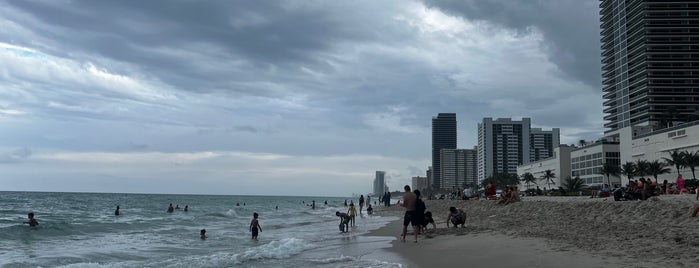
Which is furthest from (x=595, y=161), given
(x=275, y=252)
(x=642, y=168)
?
(x=275, y=252)

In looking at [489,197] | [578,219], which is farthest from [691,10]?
[578,219]

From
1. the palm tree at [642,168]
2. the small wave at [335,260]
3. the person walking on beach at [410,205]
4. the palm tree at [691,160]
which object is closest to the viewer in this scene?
the small wave at [335,260]

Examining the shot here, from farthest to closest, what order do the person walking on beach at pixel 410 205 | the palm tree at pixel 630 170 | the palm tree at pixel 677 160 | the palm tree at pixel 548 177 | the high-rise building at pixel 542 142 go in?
the high-rise building at pixel 542 142
the palm tree at pixel 548 177
the palm tree at pixel 630 170
the palm tree at pixel 677 160
the person walking on beach at pixel 410 205

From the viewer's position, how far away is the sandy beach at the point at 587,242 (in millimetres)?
8125

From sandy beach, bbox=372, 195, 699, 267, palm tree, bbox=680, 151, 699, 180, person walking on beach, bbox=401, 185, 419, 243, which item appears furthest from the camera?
palm tree, bbox=680, 151, 699, 180

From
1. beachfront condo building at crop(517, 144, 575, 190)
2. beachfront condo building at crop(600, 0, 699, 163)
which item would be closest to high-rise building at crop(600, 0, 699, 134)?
beachfront condo building at crop(600, 0, 699, 163)

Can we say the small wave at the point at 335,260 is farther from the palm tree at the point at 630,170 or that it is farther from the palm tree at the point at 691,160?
the palm tree at the point at 630,170

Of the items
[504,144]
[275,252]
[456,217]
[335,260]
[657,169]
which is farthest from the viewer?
[504,144]

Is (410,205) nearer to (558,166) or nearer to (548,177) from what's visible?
(548,177)

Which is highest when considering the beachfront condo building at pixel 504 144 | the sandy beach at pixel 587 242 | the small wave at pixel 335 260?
the beachfront condo building at pixel 504 144

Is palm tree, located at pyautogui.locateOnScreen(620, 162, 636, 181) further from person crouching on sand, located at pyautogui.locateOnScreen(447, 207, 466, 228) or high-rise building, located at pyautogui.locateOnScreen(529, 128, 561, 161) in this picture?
high-rise building, located at pyautogui.locateOnScreen(529, 128, 561, 161)

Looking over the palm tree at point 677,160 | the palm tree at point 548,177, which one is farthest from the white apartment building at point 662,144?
the palm tree at point 548,177

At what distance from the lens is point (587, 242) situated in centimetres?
998

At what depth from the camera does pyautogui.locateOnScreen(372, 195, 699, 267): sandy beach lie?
8.12 m
